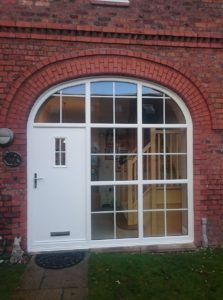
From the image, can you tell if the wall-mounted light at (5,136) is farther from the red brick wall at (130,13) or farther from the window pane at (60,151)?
the red brick wall at (130,13)

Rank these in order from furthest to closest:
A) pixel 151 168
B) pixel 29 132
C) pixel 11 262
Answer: pixel 151 168
pixel 29 132
pixel 11 262

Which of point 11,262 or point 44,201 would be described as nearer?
point 11,262

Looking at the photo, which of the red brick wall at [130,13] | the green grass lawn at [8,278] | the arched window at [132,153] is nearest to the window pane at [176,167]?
the arched window at [132,153]

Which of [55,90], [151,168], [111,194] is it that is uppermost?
[55,90]

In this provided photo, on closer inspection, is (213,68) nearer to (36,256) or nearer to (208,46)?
(208,46)

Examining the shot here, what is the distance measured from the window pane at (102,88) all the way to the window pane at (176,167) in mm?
1625

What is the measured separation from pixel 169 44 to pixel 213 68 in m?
0.93

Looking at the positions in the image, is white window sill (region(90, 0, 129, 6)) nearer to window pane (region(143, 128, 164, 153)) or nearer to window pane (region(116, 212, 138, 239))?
window pane (region(143, 128, 164, 153))

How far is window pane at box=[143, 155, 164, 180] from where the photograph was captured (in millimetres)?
5945

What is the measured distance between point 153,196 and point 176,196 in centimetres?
45

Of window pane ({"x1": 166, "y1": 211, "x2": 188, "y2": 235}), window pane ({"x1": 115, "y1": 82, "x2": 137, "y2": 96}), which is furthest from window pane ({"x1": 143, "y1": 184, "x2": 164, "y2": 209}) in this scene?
window pane ({"x1": 115, "y1": 82, "x2": 137, "y2": 96})

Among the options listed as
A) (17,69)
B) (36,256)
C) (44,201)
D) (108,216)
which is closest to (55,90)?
(17,69)

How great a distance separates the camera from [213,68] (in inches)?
232

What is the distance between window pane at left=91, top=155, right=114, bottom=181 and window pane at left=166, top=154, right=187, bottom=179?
3.48 ft
